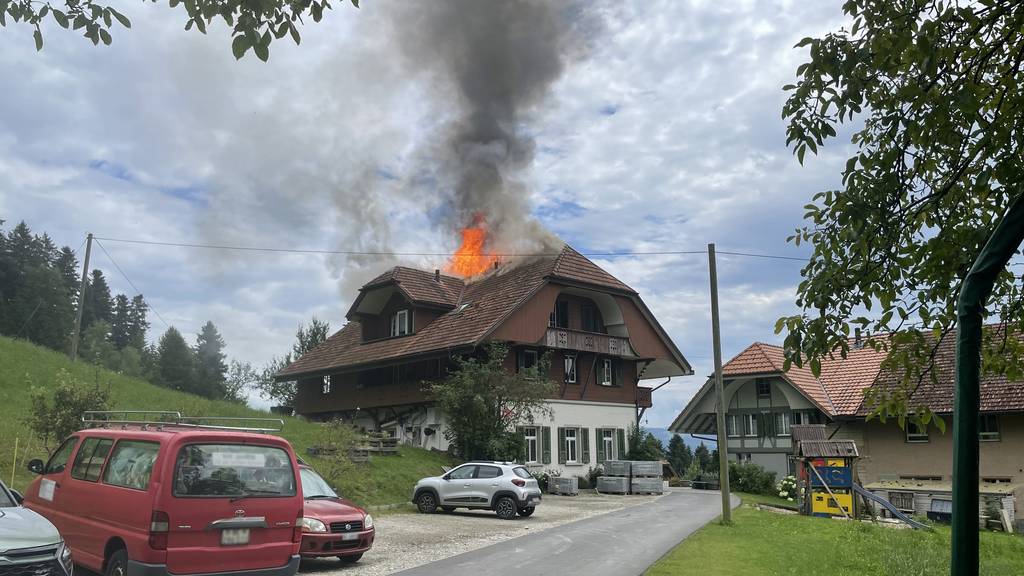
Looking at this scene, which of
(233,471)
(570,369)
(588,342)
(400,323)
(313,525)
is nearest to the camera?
(233,471)

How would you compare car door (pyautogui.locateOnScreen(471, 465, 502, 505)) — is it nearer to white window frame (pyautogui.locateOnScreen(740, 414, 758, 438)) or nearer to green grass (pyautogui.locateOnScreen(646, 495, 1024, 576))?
green grass (pyautogui.locateOnScreen(646, 495, 1024, 576))

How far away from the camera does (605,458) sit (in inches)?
1529

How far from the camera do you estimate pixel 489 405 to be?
3061 cm

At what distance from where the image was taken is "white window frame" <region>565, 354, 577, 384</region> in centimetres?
3835

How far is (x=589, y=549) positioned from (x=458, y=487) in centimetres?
752

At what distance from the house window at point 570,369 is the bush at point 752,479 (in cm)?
859

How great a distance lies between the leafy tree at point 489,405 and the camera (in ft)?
99.2

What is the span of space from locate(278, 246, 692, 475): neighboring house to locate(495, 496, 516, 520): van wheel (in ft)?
39.1

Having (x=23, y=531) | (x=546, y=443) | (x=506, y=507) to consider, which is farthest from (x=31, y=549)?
(x=546, y=443)

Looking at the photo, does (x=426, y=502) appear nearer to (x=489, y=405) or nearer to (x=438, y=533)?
(x=438, y=533)

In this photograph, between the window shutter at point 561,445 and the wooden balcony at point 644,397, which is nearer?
the window shutter at point 561,445

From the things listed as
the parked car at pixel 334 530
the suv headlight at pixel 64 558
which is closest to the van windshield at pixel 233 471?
the suv headlight at pixel 64 558

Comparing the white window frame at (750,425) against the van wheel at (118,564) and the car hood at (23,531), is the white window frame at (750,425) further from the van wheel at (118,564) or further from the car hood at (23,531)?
the car hood at (23,531)

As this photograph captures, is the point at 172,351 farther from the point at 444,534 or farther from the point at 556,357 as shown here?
the point at 444,534
